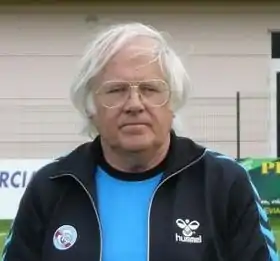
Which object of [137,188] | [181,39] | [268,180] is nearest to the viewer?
[137,188]

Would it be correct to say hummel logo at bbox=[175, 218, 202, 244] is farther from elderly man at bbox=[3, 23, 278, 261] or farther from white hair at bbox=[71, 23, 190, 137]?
white hair at bbox=[71, 23, 190, 137]

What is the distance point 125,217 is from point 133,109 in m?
0.33

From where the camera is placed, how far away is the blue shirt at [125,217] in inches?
126

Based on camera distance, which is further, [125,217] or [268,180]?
[268,180]

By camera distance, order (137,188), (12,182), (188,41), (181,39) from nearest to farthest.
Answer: (137,188), (12,182), (188,41), (181,39)

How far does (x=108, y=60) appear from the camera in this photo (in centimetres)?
321

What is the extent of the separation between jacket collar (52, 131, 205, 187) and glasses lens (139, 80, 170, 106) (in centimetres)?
18

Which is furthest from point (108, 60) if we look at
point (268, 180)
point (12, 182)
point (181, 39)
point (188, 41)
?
point (181, 39)

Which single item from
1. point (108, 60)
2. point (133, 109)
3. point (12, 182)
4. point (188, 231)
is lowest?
point (12, 182)

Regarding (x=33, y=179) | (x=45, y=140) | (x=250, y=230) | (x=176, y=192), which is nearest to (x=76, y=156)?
(x=33, y=179)

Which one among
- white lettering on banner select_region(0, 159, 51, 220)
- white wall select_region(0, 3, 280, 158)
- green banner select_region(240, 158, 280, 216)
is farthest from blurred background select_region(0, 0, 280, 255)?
white lettering on banner select_region(0, 159, 51, 220)

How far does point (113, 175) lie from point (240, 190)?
0.39 m

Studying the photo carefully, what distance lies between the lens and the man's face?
316 centimetres

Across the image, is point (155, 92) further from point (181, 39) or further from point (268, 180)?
point (181, 39)
